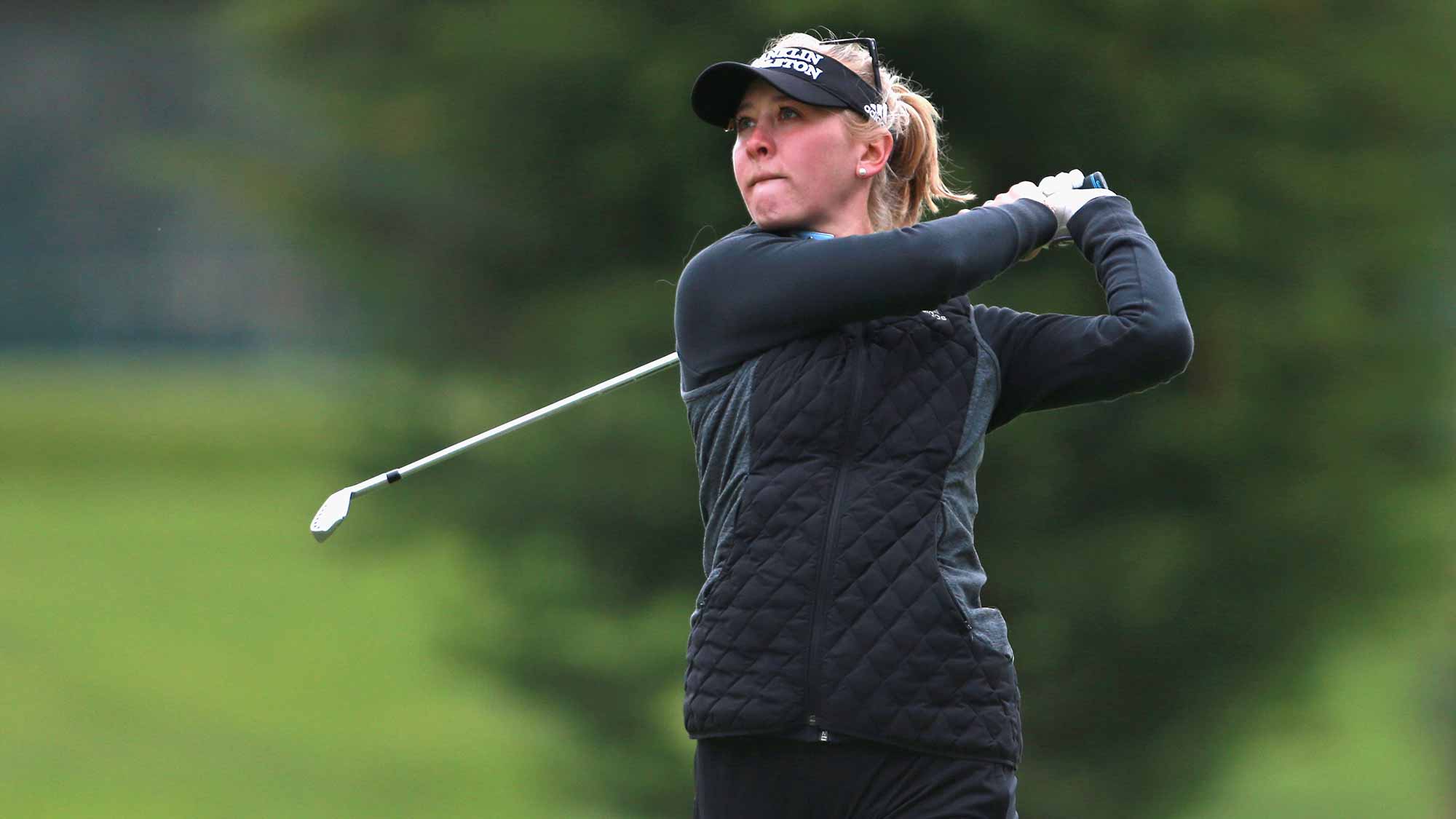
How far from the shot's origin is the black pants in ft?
5.98

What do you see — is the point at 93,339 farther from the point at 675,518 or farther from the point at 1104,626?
the point at 1104,626

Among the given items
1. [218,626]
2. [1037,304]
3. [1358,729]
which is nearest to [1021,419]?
[1037,304]

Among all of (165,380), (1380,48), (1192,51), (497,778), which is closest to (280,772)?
(497,778)

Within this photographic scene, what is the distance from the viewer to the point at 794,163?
79.3 inches

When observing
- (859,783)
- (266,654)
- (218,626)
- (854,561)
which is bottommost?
(859,783)

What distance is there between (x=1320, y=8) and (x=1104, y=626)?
4.68ft

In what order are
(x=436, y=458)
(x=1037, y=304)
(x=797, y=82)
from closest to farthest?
1. (x=797, y=82)
2. (x=436, y=458)
3. (x=1037, y=304)

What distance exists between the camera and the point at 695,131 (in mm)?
4020

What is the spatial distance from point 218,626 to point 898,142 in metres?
3.81

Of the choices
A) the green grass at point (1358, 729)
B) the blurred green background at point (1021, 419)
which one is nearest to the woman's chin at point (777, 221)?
the blurred green background at point (1021, 419)

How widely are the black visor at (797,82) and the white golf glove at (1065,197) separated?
0.72 ft

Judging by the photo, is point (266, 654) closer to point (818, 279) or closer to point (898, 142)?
point (898, 142)

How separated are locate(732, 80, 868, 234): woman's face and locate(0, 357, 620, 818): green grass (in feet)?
7.93

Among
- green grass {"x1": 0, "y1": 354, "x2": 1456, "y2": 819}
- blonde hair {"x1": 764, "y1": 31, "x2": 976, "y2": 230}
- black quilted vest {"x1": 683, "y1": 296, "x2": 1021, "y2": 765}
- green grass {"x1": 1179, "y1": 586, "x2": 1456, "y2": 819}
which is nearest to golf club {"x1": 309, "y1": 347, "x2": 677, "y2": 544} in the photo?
blonde hair {"x1": 764, "y1": 31, "x2": 976, "y2": 230}
